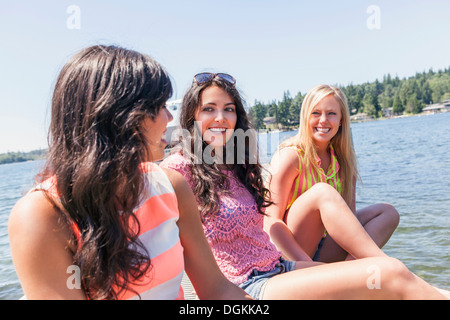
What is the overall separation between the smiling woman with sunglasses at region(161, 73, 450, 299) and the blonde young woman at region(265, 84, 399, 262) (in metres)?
0.33

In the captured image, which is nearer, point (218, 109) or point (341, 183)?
point (218, 109)

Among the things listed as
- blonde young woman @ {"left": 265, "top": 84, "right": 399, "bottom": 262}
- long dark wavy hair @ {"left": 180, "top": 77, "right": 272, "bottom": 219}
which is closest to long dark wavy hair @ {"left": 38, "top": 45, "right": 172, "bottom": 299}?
long dark wavy hair @ {"left": 180, "top": 77, "right": 272, "bottom": 219}

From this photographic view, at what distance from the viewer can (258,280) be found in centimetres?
226

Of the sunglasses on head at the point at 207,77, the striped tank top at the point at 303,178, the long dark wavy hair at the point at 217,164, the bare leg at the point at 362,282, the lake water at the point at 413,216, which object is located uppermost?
the sunglasses on head at the point at 207,77

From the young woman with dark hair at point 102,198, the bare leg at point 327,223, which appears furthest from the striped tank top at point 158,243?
the bare leg at point 327,223

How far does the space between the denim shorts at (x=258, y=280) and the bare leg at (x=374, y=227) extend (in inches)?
42.7

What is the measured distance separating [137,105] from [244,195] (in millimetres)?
1373

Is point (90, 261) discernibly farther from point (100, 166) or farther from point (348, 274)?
point (348, 274)

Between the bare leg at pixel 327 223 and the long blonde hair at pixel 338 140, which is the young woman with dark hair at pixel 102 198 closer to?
the bare leg at pixel 327 223

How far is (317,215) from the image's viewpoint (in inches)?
123

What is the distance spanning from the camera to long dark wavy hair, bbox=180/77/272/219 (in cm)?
258

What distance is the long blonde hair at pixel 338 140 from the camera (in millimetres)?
3865
